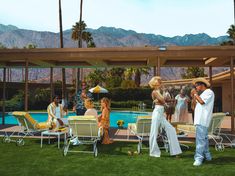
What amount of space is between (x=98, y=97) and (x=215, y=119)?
24.3 metres

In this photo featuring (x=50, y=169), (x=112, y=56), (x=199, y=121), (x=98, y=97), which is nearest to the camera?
(x=50, y=169)

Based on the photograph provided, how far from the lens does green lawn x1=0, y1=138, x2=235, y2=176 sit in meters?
5.40

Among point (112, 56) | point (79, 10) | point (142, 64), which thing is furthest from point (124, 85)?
point (112, 56)

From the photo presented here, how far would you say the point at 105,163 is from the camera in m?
6.04

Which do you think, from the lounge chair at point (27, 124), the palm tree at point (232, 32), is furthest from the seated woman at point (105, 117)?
the palm tree at point (232, 32)

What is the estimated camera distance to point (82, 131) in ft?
23.2

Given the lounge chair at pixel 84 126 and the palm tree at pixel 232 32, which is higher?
the palm tree at pixel 232 32

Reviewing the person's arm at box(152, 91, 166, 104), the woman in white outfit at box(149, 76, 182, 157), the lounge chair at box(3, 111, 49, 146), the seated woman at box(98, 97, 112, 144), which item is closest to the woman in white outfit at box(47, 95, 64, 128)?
the lounge chair at box(3, 111, 49, 146)

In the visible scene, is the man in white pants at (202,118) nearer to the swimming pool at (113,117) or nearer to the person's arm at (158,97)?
the person's arm at (158,97)

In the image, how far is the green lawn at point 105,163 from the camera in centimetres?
540

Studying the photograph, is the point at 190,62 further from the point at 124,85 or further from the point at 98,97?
the point at 124,85

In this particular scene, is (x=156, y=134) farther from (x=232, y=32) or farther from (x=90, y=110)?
(x=232, y=32)

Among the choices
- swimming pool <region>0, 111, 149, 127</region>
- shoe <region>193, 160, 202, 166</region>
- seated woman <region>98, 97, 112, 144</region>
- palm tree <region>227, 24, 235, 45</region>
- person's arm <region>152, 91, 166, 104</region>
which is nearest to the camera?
shoe <region>193, 160, 202, 166</region>

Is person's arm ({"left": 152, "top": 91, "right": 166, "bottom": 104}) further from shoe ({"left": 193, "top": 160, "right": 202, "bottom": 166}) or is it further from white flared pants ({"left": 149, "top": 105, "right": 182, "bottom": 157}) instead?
shoe ({"left": 193, "top": 160, "right": 202, "bottom": 166})
